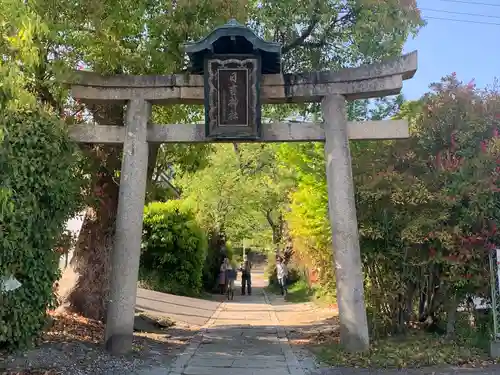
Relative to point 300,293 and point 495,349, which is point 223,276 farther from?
point 495,349

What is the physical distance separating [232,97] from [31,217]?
12.6ft

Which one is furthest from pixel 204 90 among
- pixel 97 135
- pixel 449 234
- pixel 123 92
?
pixel 449 234

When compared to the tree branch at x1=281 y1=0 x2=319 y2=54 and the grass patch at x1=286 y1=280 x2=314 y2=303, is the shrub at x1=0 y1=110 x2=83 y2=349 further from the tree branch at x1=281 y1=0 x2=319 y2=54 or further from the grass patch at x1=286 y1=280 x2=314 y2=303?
the grass patch at x1=286 y1=280 x2=314 y2=303

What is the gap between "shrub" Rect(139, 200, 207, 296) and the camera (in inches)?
749

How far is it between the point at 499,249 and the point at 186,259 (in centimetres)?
1356

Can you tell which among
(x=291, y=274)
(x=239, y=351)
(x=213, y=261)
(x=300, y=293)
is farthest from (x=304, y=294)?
(x=239, y=351)

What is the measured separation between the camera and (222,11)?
912cm

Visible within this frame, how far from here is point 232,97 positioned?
28.3ft

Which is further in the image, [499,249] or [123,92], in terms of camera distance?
[123,92]

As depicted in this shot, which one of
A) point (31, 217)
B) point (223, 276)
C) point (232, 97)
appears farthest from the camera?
point (223, 276)

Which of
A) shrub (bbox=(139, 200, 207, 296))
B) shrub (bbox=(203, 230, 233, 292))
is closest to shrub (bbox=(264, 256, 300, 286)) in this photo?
shrub (bbox=(203, 230, 233, 292))

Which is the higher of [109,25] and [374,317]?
[109,25]

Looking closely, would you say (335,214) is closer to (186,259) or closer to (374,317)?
(374,317)

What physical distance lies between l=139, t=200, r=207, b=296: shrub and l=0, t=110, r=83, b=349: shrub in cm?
1130
